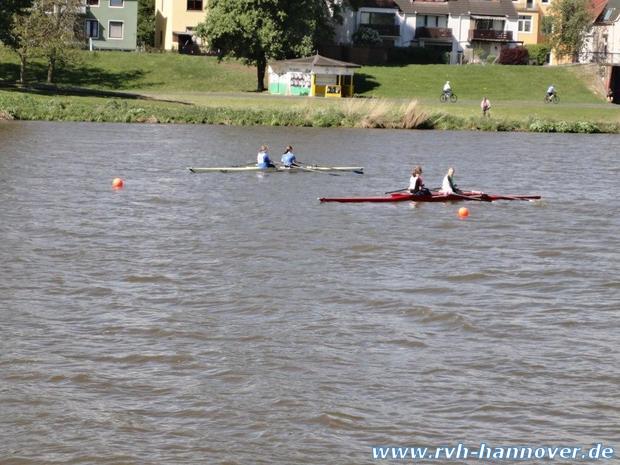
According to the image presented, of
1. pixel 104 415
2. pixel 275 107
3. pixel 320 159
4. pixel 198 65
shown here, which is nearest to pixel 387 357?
pixel 104 415

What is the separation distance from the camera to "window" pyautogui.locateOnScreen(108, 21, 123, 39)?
97750 mm

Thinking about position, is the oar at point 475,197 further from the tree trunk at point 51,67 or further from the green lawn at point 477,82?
the tree trunk at point 51,67

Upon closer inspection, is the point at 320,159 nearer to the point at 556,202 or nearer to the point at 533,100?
the point at 556,202

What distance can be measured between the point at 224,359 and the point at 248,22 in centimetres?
6523

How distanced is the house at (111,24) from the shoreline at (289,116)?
32.3 metres

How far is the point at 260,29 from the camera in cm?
8194

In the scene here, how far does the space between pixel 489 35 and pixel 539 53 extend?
4.97 meters

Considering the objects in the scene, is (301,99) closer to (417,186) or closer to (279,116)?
(279,116)

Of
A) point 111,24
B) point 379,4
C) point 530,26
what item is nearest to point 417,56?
point 379,4

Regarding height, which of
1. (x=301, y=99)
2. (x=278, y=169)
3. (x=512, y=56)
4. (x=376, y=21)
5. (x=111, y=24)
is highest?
(x=376, y=21)

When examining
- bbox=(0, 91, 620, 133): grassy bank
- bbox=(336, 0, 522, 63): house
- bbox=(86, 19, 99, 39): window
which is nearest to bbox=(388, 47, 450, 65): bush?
bbox=(336, 0, 522, 63): house

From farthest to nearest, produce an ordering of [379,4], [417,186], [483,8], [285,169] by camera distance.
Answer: [483,8]
[379,4]
[285,169]
[417,186]

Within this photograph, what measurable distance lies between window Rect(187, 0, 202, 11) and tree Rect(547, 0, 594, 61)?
29639 millimetres

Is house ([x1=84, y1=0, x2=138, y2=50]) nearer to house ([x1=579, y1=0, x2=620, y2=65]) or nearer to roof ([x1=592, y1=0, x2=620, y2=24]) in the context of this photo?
house ([x1=579, y1=0, x2=620, y2=65])
